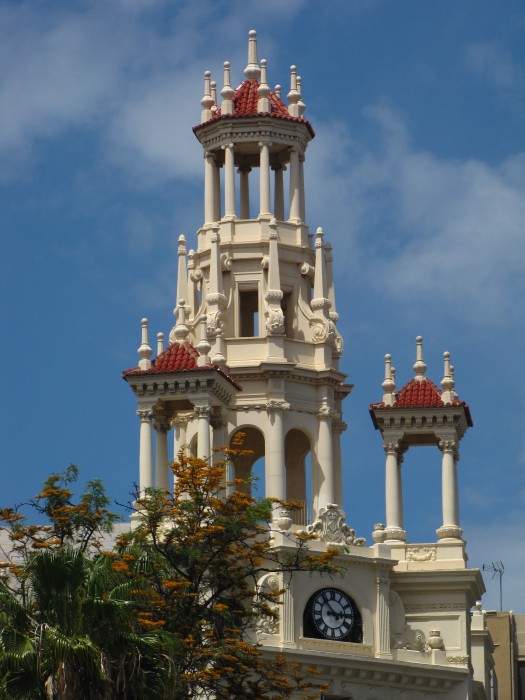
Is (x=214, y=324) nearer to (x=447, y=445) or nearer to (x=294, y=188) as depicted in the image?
(x=294, y=188)

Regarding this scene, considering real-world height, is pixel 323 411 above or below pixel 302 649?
above

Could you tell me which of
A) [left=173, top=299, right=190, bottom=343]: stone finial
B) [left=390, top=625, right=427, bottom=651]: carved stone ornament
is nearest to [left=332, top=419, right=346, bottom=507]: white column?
[left=390, top=625, right=427, bottom=651]: carved stone ornament

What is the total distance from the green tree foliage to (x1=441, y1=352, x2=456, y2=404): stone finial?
17861mm

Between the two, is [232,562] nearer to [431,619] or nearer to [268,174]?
[431,619]

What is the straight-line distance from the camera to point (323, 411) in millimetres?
94500

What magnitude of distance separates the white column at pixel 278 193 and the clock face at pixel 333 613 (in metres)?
16.7

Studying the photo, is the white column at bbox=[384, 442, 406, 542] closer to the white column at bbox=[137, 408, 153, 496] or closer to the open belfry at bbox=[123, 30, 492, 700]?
the open belfry at bbox=[123, 30, 492, 700]

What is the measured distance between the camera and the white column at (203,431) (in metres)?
87.8

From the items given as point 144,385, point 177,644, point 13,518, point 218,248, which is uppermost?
point 218,248

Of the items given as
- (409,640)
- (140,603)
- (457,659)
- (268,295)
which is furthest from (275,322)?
(140,603)

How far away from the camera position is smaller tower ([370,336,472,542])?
9344 cm

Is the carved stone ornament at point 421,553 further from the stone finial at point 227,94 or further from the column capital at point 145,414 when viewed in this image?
the stone finial at point 227,94

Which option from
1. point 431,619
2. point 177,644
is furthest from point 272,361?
point 177,644

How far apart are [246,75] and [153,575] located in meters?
35.5
